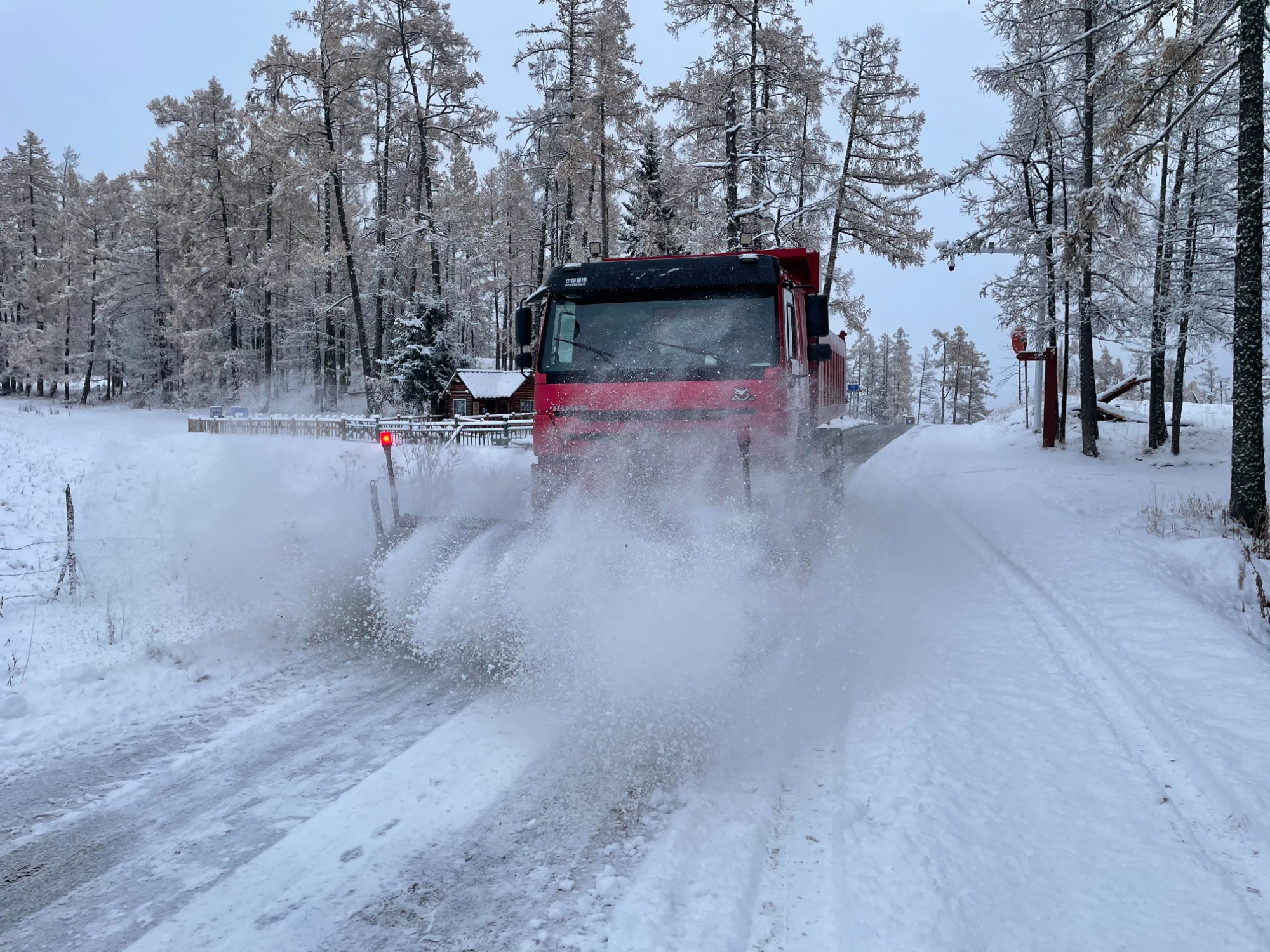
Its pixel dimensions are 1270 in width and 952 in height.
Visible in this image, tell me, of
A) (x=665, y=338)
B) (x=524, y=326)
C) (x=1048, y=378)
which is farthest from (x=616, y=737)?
(x=1048, y=378)

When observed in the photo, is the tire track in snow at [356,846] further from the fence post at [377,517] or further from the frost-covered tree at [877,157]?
the frost-covered tree at [877,157]

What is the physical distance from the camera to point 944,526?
10250 mm

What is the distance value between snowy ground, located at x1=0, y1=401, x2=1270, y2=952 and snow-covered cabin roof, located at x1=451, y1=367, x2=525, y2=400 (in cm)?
2688

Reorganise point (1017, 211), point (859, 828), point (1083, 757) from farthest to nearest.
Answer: point (1017, 211) → point (1083, 757) → point (859, 828)

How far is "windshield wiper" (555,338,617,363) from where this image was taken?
6.20 m

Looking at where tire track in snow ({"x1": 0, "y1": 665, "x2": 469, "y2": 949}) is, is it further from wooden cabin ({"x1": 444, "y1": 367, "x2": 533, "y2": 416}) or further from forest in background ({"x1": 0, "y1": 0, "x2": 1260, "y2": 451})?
wooden cabin ({"x1": 444, "y1": 367, "x2": 533, "y2": 416})

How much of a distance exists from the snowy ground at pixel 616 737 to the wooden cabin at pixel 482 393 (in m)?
27.2

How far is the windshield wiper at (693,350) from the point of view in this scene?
602cm

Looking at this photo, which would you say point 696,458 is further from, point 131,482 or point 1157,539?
point 131,482

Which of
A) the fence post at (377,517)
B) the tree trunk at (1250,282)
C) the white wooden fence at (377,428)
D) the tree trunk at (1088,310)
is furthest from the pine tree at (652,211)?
the fence post at (377,517)

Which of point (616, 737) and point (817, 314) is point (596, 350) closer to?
point (817, 314)

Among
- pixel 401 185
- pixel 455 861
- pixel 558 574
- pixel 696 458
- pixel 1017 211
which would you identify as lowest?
pixel 455 861

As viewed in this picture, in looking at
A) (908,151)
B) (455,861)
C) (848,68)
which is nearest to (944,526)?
(455,861)

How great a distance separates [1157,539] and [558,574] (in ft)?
24.2
